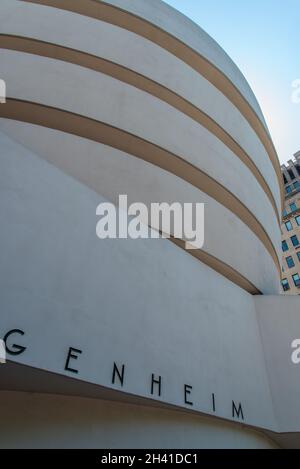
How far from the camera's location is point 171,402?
5027 millimetres

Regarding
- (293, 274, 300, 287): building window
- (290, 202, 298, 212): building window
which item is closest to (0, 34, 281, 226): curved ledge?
(293, 274, 300, 287): building window

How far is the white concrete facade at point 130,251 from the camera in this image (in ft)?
14.5

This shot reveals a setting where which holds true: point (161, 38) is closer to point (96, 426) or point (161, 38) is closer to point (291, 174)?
point (96, 426)

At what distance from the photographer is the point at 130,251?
19.8 feet

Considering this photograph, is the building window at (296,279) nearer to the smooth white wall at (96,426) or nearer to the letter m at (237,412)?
the letter m at (237,412)

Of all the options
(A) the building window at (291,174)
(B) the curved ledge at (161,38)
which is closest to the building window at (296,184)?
(A) the building window at (291,174)

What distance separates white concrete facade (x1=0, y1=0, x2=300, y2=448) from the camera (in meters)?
4.41

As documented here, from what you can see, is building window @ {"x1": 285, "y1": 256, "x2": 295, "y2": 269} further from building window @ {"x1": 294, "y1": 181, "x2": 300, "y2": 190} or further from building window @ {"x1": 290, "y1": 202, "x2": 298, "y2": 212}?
building window @ {"x1": 294, "y1": 181, "x2": 300, "y2": 190}

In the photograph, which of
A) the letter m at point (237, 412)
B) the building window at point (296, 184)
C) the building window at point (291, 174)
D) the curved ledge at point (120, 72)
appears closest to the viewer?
the letter m at point (237, 412)

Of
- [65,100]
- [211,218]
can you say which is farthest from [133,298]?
[65,100]

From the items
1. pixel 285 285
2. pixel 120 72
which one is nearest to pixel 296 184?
pixel 285 285
